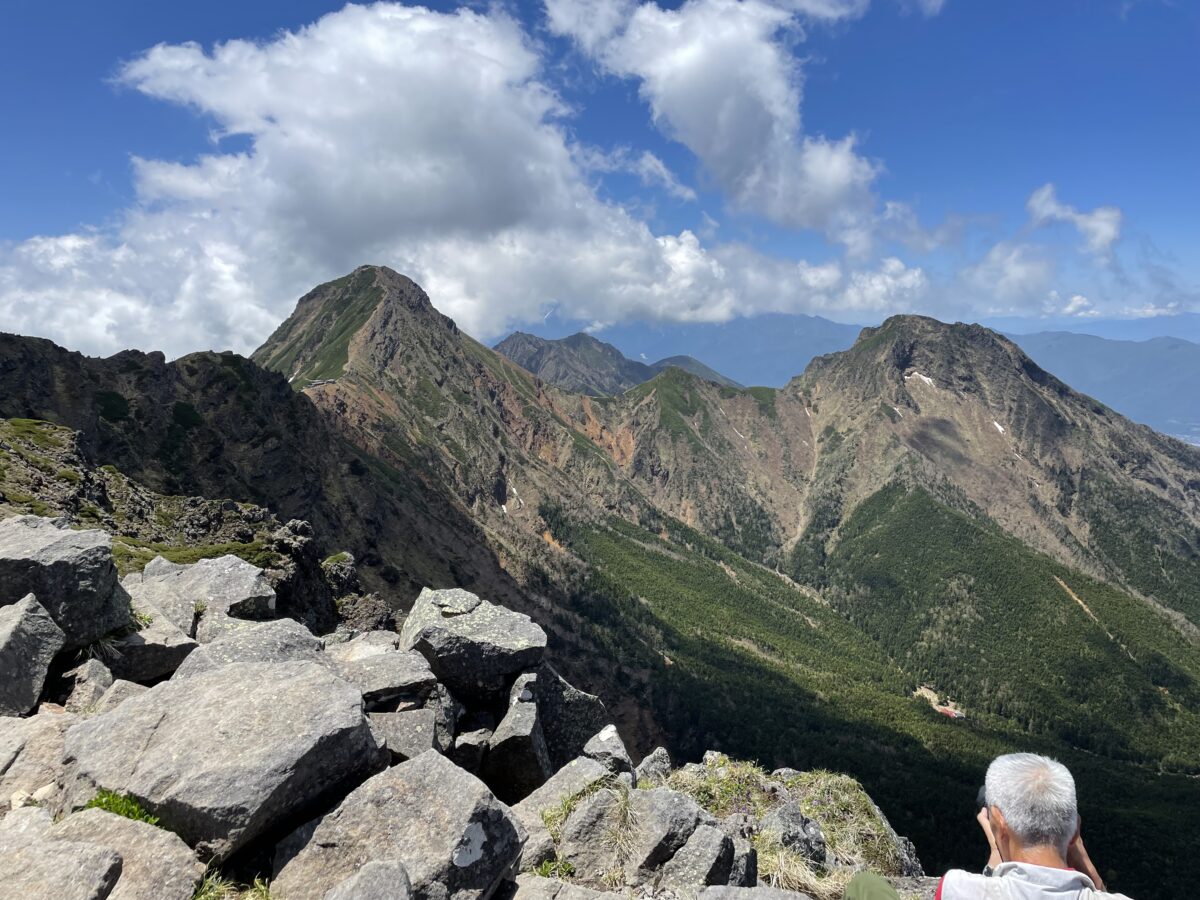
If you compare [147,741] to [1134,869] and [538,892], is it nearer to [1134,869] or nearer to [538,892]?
[538,892]

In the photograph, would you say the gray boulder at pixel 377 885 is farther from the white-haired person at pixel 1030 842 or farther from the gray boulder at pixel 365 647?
the gray boulder at pixel 365 647

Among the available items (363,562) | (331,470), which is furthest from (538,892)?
(331,470)

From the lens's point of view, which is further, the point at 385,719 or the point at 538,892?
the point at 385,719

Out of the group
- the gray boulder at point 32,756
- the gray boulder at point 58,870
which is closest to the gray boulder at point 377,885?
the gray boulder at point 58,870

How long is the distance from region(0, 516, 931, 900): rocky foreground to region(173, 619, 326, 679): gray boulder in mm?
71

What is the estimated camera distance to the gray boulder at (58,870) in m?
7.76

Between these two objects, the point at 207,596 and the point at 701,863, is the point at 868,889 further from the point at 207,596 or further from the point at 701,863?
the point at 207,596

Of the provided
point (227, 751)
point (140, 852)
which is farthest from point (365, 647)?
point (140, 852)

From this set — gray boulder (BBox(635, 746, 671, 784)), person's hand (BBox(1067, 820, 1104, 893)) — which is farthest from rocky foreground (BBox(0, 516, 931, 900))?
person's hand (BBox(1067, 820, 1104, 893))

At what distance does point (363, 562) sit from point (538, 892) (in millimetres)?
133768

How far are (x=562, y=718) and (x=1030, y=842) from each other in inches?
527

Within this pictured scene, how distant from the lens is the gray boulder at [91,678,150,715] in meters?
13.3

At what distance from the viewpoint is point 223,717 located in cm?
1117

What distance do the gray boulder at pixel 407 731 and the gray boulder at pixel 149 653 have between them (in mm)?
5904
